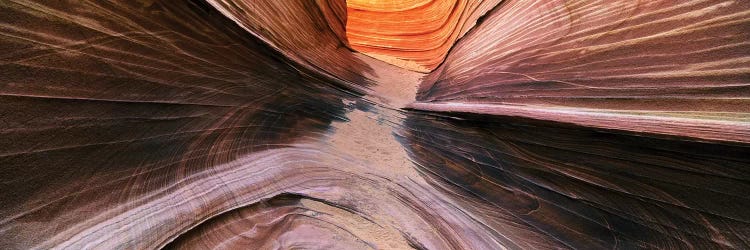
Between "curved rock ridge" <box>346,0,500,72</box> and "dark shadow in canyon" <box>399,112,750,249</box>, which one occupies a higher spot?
"curved rock ridge" <box>346,0,500,72</box>

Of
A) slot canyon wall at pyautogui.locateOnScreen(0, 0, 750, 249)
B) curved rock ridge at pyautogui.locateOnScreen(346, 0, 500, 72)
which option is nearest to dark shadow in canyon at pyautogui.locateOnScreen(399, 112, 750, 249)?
slot canyon wall at pyautogui.locateOnScreen(0, 0, 750, 249)

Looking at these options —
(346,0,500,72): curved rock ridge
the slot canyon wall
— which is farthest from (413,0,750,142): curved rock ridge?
(346,0,500,72): curved rock ridge

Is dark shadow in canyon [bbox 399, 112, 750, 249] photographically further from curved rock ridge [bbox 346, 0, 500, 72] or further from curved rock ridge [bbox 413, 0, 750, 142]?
curved rock ridge [bbox 346, 0, 500, 72]

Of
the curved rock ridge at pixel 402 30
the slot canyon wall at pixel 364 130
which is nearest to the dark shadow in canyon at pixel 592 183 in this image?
the slot canyon wall at pixel 364 130

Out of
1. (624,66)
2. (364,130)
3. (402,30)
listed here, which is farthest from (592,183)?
(402,30)

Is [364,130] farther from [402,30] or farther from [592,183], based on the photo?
[592,183]

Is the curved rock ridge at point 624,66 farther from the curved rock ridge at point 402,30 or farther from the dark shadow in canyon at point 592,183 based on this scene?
the curved rock ridge at point 402,30

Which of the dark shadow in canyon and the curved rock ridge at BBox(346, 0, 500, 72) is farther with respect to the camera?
the curved rock ridge at BBox(346, 0, 500, 72)
